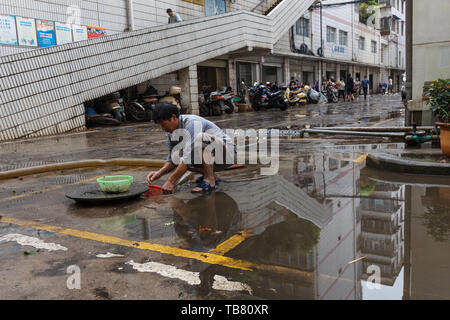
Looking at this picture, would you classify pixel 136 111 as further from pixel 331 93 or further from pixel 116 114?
pixel 331 93

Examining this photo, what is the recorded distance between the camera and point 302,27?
95.2 ft

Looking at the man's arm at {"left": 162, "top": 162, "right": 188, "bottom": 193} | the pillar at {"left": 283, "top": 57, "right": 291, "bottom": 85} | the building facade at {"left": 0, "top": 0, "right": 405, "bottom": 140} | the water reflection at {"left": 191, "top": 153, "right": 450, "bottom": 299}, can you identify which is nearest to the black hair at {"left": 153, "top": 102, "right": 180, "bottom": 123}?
the man's arm at {"left": 162, "top": 162, "right": 188, "bottom": 193}

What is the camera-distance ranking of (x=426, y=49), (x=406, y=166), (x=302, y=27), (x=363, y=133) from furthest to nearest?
1. (x=302, y=27)
2. (x=426, y=49)
3. (x=363, y=133)
4. (x=406, y=166)

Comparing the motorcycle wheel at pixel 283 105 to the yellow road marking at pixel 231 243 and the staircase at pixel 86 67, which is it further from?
the yellow road marking at pixel 231 243

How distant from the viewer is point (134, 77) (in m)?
14.5

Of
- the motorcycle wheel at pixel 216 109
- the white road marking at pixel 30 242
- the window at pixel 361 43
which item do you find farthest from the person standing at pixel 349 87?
the white road marking at pixel 30 242

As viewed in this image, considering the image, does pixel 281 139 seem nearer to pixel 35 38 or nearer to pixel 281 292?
pixel 281 292

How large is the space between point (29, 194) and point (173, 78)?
48.6ft

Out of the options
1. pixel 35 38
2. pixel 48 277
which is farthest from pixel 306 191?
pixel 35 38

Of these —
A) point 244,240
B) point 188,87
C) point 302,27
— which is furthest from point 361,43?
point 244,240

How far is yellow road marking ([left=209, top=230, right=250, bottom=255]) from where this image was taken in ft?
8.97

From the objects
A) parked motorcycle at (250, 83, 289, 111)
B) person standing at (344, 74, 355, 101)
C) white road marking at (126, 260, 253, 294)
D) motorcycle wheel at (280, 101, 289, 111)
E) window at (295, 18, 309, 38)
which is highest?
window at (295, 18, 309, 38)

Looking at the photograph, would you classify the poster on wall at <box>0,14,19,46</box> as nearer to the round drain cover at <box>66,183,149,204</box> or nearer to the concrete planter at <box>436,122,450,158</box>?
the round drain cover at <box>66,183,149,204</box>

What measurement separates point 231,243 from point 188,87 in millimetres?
14626
